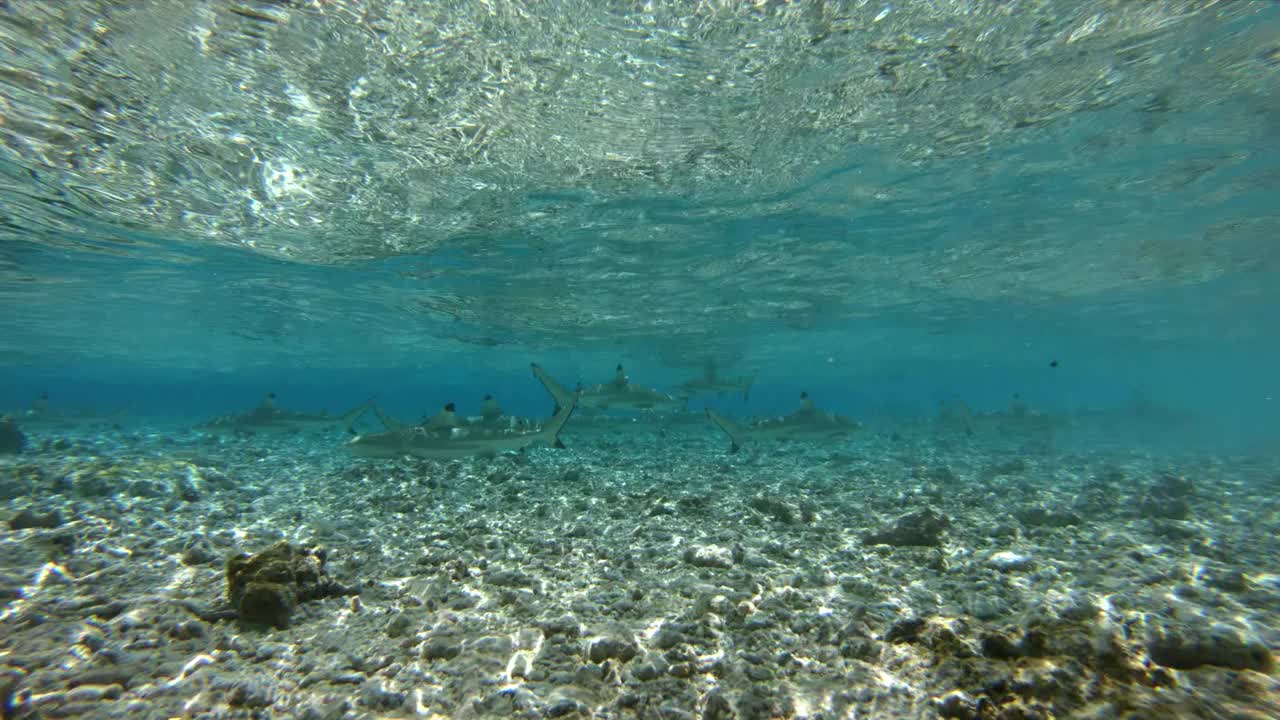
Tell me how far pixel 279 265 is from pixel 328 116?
13802mm

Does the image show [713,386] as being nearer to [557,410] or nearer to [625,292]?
[625,292]

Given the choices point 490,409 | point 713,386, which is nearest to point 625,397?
point 713,386

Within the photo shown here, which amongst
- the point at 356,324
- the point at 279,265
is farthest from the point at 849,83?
the point at 356,324

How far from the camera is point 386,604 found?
5.65 m

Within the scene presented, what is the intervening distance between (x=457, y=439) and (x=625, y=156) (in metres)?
8.12

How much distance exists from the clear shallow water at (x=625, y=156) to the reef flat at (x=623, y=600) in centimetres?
774

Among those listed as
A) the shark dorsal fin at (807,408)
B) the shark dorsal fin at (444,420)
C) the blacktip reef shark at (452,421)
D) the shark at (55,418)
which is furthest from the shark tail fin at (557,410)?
the shark at (55,418)

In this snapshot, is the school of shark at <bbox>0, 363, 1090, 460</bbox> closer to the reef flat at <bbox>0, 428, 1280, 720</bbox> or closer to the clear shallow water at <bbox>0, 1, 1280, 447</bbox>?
the reef flat at <bbox>0, 428, 1280, 720</bbox>

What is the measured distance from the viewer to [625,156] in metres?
13.0

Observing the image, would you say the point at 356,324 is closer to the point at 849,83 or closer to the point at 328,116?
the point at 328,116

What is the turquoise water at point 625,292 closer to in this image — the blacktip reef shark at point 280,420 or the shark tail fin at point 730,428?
the shark tail fin at point 730,428

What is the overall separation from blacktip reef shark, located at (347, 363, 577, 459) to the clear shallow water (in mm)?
6408

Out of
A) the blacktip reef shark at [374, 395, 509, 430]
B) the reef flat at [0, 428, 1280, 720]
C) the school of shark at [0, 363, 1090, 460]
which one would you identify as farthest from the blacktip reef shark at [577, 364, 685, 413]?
the reef flat at [0, 428, 1280, 720]

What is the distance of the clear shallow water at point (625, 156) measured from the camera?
8.84 metres
